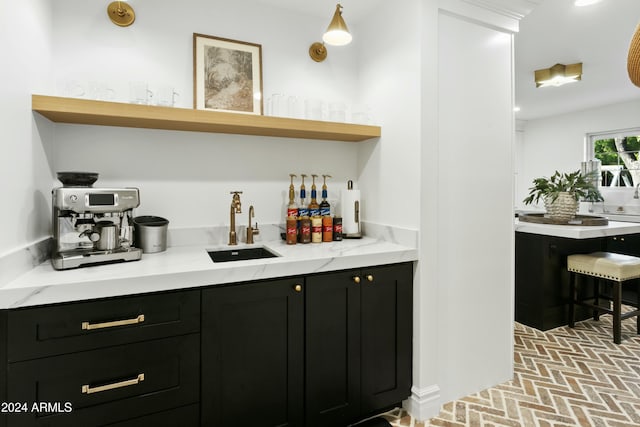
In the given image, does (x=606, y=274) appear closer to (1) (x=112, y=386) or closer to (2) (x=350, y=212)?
(2) (x=350, y=212)

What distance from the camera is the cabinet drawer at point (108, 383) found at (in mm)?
1213

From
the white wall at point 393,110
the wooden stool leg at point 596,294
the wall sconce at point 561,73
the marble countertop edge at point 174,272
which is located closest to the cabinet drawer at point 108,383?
the marble countertop edge at point 174,272

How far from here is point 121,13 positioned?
1868 mm

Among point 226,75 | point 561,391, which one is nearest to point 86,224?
point 226,75

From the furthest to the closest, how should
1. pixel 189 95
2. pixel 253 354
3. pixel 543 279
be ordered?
1. pixel 543 279
2. pixel 189 95
3. pixel 253 354

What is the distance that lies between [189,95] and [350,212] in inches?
48.4

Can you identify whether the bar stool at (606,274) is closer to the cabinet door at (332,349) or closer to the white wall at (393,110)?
the white wall at (393,110)

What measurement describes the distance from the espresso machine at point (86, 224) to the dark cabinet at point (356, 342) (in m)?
0.93

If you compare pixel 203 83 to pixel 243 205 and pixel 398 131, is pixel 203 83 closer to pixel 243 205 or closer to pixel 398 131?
pixel 243 205

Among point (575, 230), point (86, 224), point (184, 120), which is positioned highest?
point (184, 120)

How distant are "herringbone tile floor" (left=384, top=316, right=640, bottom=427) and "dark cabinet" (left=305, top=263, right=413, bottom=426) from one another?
283mm

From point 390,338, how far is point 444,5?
188 cm

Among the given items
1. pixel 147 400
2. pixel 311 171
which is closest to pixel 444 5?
pixel 311 171

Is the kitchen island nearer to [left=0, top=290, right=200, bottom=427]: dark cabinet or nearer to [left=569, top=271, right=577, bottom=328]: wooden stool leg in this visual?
[left=569, top=271, right=577, bottom=328]: wooden stool leg
